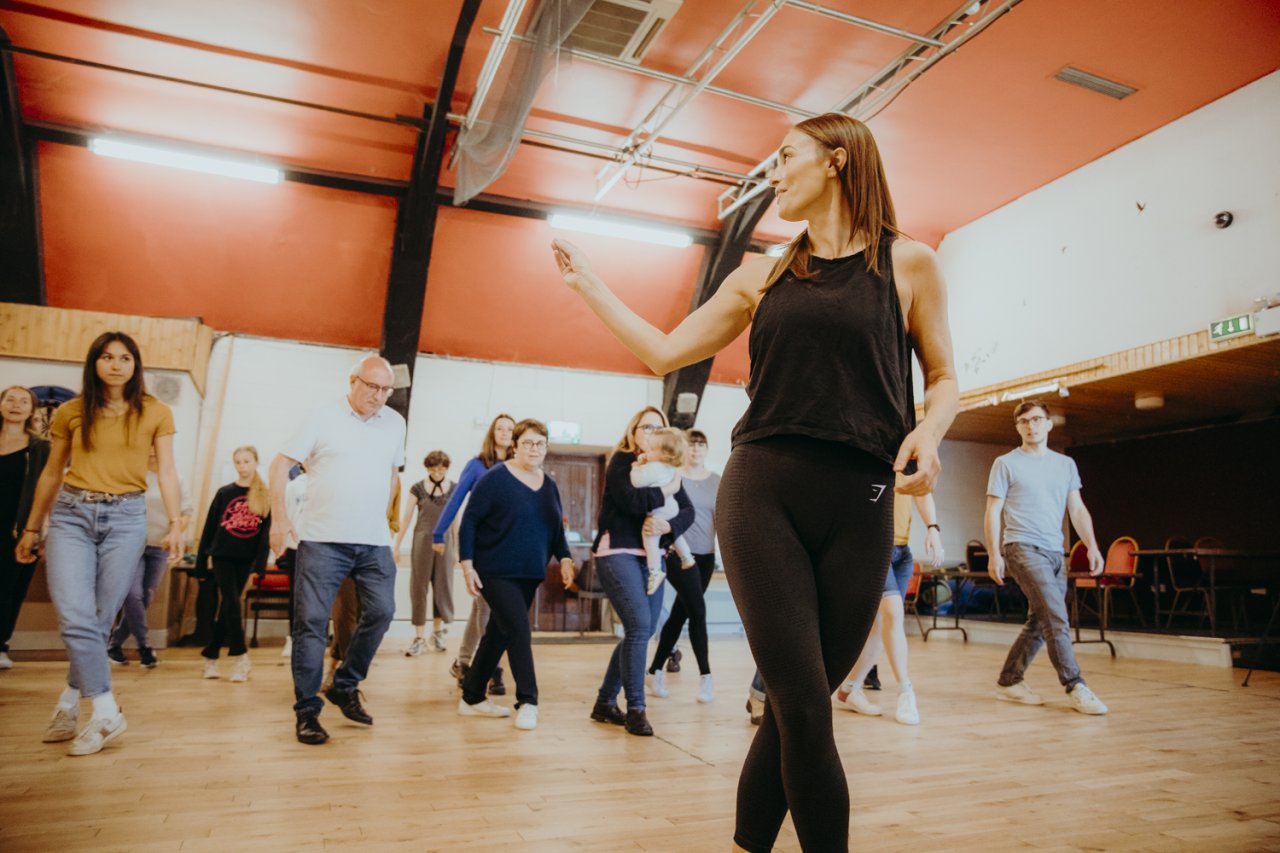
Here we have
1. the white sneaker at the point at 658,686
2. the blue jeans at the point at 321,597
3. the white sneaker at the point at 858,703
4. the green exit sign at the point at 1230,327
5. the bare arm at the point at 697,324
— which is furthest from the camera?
the green exit sign at the point at 1230,327

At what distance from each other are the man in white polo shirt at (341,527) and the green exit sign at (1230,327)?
261 inches

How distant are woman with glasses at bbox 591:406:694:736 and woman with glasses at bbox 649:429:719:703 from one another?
309 mm

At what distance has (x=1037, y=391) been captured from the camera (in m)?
8.52

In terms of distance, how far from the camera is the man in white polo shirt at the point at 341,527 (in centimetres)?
331

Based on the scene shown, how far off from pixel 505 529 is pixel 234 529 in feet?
8.55

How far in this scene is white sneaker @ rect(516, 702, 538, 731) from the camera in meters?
3.65

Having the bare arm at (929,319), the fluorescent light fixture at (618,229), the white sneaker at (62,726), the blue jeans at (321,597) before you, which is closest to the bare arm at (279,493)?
the blue jeans at (321,597)

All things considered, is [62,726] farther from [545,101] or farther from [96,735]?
[545,101]

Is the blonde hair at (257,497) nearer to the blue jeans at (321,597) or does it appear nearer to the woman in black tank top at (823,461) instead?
the blue jeans at (321,597)

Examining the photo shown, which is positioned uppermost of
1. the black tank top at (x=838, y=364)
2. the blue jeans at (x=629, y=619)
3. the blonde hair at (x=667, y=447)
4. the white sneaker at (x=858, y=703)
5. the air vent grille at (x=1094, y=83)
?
the air vent grille at (x=1094, y=83)

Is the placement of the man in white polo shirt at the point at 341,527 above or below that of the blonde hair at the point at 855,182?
below

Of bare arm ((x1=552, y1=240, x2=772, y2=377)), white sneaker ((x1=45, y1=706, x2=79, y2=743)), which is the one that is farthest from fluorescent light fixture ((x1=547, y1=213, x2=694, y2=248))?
bare arm ((x1=552, y1=240, x2=772, y2=377))

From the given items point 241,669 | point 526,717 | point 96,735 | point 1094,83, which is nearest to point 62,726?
point 96,735

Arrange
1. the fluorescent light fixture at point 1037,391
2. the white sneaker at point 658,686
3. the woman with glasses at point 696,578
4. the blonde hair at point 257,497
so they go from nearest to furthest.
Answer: the woman with glasses at point 696,578 → the white sneaker at point 658,686 → the blonde hair at point 257,497 → the fluorescent light fixture at point 1037,391
